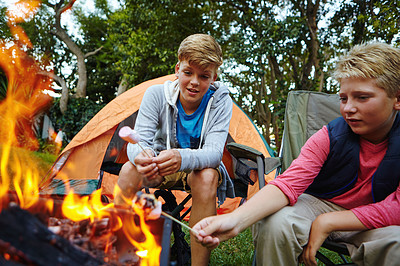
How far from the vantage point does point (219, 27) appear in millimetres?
6793

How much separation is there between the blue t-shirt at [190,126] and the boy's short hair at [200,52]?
11.6 inches

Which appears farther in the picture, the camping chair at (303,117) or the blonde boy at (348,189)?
the camping chair at (303,117)

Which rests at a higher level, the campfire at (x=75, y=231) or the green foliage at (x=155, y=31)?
the green foliage at (x=155, y=31)

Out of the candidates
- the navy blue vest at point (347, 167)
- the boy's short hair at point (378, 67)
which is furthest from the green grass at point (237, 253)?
the boy's short hair at point (378, 67)

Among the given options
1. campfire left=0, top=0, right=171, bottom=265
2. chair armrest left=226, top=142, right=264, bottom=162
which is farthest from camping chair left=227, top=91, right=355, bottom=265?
campfire left=0, top=0, right=171, bottom=265

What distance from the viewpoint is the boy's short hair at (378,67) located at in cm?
115

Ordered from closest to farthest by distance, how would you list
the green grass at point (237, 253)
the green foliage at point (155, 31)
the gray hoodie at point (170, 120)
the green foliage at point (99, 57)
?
the gray hoodie at point (170, 120) < the green grass at point (237, 253) < the green foliage at point (155, 31) < the green foliage at point (99, 57)

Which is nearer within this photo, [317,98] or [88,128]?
[317,98]

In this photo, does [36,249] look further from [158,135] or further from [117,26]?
[117,26]

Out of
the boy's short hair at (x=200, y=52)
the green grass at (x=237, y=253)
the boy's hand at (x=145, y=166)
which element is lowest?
the green grass at (x=237, y=253)

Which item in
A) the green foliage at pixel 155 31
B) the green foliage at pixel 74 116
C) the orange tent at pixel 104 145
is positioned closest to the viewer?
the orange tent at pixel 104 145

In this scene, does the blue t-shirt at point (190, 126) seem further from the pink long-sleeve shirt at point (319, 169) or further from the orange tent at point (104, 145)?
the orange tent at point (104, 145)

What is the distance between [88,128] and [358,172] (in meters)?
2.69

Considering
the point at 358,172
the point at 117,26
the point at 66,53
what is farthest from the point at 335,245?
the point at 66,53
